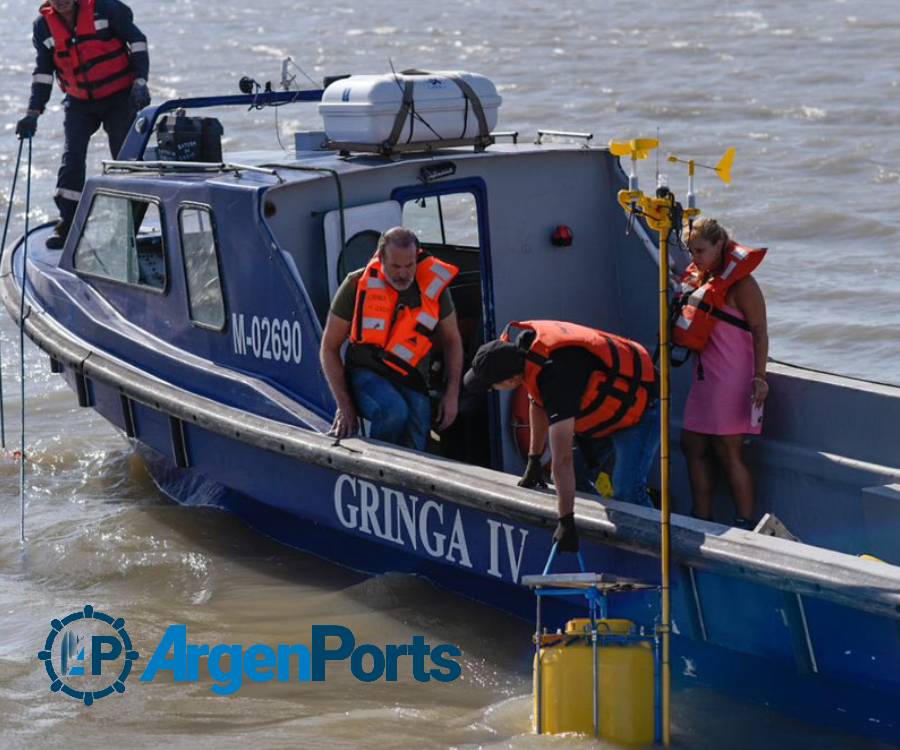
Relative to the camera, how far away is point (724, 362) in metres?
5.93

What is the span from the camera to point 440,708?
538cm

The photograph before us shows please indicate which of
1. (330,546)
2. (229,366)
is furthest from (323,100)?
(330,546)

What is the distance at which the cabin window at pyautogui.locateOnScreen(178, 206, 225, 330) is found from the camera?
6418mm

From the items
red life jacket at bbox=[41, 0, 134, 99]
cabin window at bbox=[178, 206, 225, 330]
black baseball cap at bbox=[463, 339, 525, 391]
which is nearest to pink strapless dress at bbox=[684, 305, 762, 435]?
black baseball cap at bbox=[463, 339, 525, 391]

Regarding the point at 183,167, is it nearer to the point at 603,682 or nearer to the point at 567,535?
the point at 567,535

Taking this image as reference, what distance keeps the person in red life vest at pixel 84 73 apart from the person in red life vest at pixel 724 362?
11.9 ft

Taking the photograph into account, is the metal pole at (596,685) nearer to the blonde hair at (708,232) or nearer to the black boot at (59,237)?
the blonde hair at (708,232)

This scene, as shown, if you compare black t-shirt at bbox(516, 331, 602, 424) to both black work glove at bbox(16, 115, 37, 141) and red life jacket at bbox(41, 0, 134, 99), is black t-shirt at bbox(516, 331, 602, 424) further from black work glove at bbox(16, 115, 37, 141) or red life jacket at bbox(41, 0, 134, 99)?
red life jacket at bbox(41, 0, 134, 99)

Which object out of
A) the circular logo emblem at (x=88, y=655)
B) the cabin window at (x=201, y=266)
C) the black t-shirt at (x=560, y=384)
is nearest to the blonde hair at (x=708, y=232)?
the black t-shirt at (x=560, y=384)

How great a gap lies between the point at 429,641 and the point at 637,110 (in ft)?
41.3

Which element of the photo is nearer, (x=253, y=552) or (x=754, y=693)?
(x=754, y=693)

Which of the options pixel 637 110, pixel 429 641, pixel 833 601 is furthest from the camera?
pixel 637 110

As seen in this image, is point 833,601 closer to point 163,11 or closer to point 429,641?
point 429,641

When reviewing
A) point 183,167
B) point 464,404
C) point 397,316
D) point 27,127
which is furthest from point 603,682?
point 27,127
